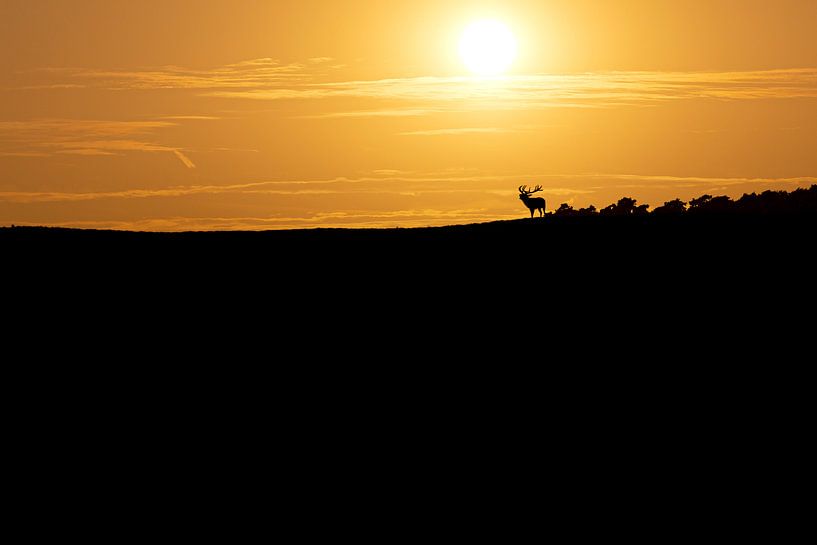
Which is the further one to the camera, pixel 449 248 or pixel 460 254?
pixel 449 248

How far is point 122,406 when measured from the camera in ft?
70.3

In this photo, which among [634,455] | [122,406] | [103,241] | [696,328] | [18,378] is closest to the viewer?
[634,455]

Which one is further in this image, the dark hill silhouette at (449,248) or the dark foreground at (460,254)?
the dark hill silhouette at (449,248)

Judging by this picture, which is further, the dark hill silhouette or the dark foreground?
the dark hill silhouette

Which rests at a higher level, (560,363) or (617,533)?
(560,363)

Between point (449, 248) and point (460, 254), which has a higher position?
point (449, 248)

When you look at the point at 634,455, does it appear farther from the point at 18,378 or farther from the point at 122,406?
the point at 18,378

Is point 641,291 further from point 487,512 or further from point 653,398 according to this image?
point 487,512

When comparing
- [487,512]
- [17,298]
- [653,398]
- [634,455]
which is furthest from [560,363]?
[17,298]

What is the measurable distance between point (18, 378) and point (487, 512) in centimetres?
1014

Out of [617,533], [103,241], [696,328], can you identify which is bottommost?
[617,533]

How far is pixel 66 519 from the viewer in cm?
1770

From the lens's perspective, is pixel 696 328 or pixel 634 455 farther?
pixel 696 328

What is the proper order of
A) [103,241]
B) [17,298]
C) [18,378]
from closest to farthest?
[18,378]
[17,298]
[103,241]
